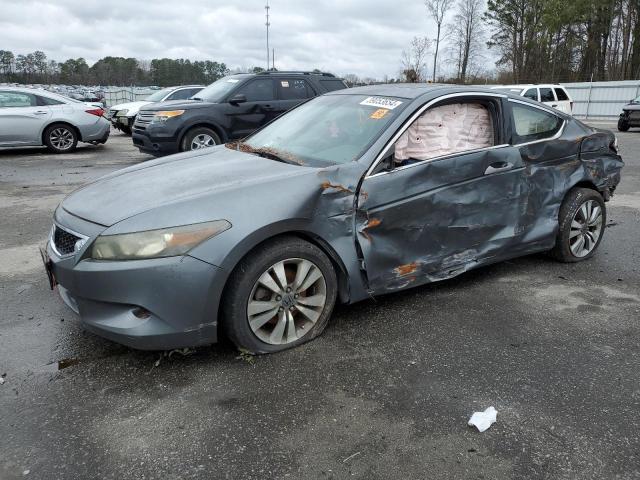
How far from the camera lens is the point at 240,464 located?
2.24m

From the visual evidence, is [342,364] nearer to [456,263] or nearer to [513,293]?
[456,263]

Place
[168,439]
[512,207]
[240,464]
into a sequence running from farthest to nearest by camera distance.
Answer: [512,207]
[168,439]
[240,464]

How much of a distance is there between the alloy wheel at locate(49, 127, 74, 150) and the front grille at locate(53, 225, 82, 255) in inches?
423

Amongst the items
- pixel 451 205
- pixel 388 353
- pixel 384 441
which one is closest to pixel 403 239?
pixel 451 205

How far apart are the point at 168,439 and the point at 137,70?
80.2 m

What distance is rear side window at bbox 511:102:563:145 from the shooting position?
4195 mm

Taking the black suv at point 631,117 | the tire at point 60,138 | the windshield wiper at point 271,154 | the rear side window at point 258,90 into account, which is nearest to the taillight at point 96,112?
the tire at point 60,138

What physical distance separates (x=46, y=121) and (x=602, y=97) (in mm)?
29506

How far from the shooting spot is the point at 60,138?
41.4 feet

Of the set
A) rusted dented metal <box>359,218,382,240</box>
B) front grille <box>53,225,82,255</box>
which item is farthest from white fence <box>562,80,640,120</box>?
front grille <box>53,225,82,255</box>

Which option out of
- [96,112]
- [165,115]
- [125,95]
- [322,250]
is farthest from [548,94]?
[125,95]

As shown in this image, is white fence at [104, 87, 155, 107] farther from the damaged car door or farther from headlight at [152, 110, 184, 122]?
the damaged car door

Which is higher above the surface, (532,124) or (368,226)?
(532,124)

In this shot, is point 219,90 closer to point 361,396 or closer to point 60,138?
point 60,138
